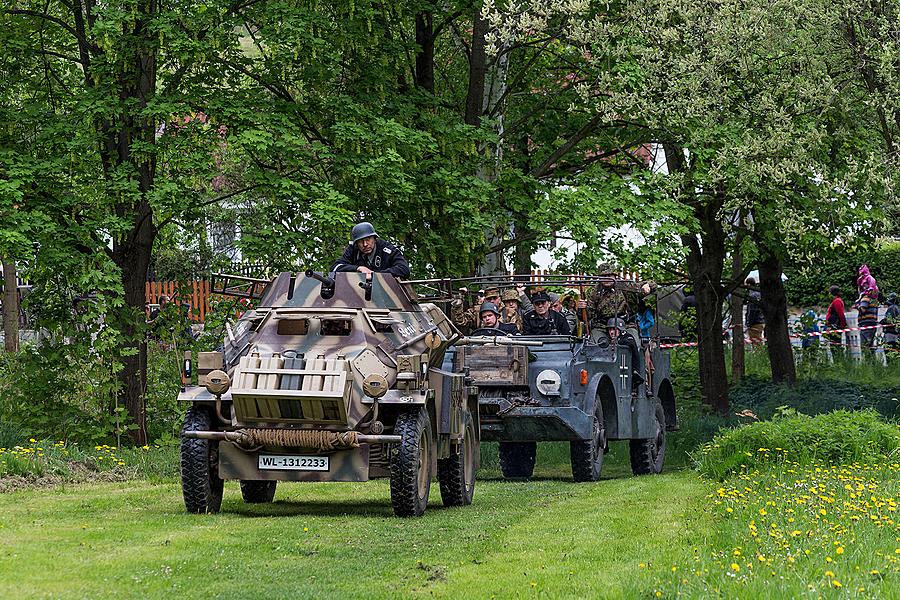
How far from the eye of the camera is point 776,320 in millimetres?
28219

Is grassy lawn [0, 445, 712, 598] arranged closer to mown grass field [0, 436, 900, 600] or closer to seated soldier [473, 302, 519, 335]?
mown grass field [0, 436, 900, 600]

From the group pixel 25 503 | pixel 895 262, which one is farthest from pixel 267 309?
pixel 895 262

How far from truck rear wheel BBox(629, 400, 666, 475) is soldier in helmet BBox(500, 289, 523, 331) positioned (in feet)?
8.57

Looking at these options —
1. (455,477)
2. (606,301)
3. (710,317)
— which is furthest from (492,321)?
(710,317)

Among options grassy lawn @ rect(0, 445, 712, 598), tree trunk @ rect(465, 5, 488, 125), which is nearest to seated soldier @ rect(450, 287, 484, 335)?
grassy lawn @ rect(0, 445, 712, 598)

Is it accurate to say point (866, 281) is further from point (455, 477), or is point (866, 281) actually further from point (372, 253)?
point (455, 477)

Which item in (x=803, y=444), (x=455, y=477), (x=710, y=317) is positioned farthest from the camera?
(x=710, y=317)

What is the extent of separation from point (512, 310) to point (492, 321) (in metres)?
0.53

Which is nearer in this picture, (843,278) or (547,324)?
(547,324)

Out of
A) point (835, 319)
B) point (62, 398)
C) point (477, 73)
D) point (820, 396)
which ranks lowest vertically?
point (820, 396)

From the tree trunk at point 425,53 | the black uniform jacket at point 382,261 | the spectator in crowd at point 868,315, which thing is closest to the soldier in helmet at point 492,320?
the black uniform jacket at point 382,261

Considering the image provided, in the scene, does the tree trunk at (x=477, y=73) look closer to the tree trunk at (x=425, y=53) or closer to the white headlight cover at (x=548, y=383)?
the tree trunk at (x=425, y=53)

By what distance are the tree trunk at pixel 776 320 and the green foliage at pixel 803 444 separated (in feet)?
35.6

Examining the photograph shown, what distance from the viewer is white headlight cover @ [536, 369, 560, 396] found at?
60.2 ft
